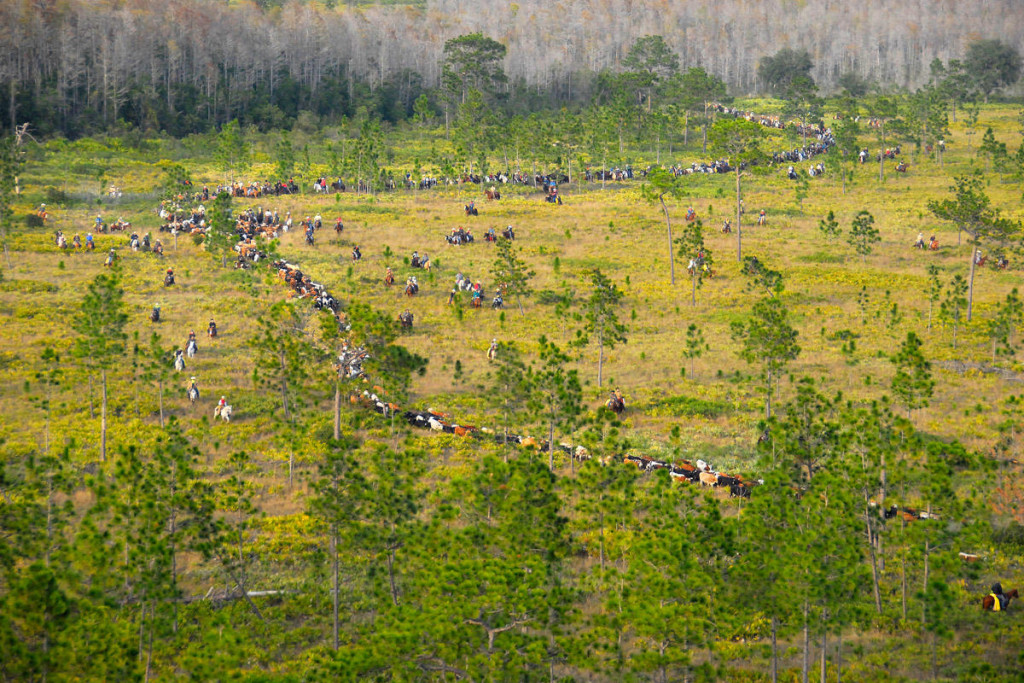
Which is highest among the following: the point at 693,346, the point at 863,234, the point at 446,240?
the point at 863,234

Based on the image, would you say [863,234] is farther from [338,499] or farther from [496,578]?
[496,578]

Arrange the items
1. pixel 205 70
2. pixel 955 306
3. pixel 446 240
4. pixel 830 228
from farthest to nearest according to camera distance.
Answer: pixel 205 70 → pixel 446 240 → pixel 830 228 → pixel 955 306

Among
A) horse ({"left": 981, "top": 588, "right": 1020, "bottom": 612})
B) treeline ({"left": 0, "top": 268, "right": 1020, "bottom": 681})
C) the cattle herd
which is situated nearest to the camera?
treeline ({"left": 0, "top": 268, "right": 1020, "bottom": 681})

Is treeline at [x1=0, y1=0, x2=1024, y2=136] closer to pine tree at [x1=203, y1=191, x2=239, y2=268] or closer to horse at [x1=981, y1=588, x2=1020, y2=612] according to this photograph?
pine tree at [x1=203, y1=191, x2=239, y2=268]

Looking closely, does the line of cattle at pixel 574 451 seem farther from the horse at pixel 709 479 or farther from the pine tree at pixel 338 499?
the pine tree at pixel 338 499

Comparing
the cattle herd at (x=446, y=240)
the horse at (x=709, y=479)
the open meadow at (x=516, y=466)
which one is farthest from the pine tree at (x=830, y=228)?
the horse at (x=709, y=479)

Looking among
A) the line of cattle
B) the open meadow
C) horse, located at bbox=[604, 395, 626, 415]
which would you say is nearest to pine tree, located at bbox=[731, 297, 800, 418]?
the open meadow

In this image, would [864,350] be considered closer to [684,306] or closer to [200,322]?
[684,306]

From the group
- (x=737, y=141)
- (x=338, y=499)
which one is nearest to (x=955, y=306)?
(x=737, y=141)
